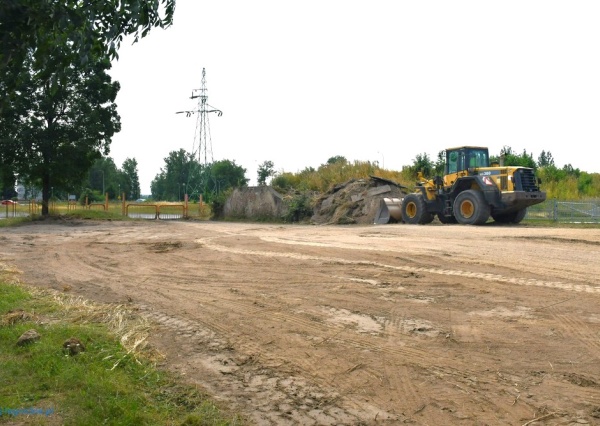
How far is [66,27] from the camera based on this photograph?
4469 mm

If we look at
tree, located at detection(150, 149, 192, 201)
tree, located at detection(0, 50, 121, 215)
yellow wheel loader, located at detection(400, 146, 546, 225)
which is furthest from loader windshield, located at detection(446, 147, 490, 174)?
tree, located at detection(150, 149, 192, 201)

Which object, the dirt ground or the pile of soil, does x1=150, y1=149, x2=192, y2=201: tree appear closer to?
the pile of soil

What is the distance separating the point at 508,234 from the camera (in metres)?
19.1

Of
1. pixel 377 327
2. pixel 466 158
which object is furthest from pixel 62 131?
pixel 377 327

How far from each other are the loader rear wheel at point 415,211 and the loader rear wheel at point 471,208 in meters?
1.87

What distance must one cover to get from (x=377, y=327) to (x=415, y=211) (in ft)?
70.7

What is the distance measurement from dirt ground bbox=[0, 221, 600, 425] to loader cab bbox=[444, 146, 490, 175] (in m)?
11.4

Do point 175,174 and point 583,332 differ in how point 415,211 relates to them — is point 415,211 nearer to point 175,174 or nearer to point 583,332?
point 583,332

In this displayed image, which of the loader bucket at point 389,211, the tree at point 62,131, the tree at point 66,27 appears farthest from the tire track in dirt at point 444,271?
the tree at point 62,131

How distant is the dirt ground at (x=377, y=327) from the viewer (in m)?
5.45

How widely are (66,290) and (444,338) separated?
7081mm

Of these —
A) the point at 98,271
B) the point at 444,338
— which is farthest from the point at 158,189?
the point at 444,338

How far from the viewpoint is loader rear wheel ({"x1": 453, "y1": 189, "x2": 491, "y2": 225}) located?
83.0 feet

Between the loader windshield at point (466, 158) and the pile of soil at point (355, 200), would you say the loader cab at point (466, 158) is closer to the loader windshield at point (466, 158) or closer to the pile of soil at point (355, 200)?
the loader windshield at point (466, 158)
